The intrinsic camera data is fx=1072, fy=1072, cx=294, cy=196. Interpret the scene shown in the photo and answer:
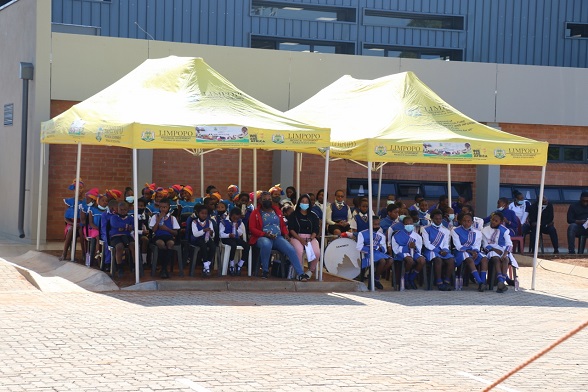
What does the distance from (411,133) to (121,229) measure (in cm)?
479

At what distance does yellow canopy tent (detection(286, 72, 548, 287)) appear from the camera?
54.4 feet

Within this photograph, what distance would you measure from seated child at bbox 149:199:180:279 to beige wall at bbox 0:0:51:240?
20.5 feet

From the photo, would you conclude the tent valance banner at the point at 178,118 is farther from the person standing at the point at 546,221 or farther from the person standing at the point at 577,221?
the person standing at the point at 577,221

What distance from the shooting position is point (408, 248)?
17.1 metres

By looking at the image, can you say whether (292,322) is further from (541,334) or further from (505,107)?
(505,107)

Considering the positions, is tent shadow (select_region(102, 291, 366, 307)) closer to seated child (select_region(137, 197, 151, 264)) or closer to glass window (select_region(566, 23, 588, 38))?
seated child (select_region(137, 197, 151, 264))

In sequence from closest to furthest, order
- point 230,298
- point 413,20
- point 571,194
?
point 230,298 < point 571,194 < point 413,20

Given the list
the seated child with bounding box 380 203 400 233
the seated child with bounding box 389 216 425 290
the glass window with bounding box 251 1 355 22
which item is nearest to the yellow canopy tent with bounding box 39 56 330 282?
the seated child with bounding box 380 203 400 233

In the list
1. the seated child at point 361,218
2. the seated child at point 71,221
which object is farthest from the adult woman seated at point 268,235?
the seated child at point 71,221

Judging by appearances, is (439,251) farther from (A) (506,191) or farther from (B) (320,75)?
(A) (506,191)

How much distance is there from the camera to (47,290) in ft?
49.3

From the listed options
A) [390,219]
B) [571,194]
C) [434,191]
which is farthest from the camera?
[571,194]

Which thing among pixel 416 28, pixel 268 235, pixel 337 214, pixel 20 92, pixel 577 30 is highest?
pixel 577 30

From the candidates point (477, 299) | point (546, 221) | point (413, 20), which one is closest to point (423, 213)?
point (477, 299)
